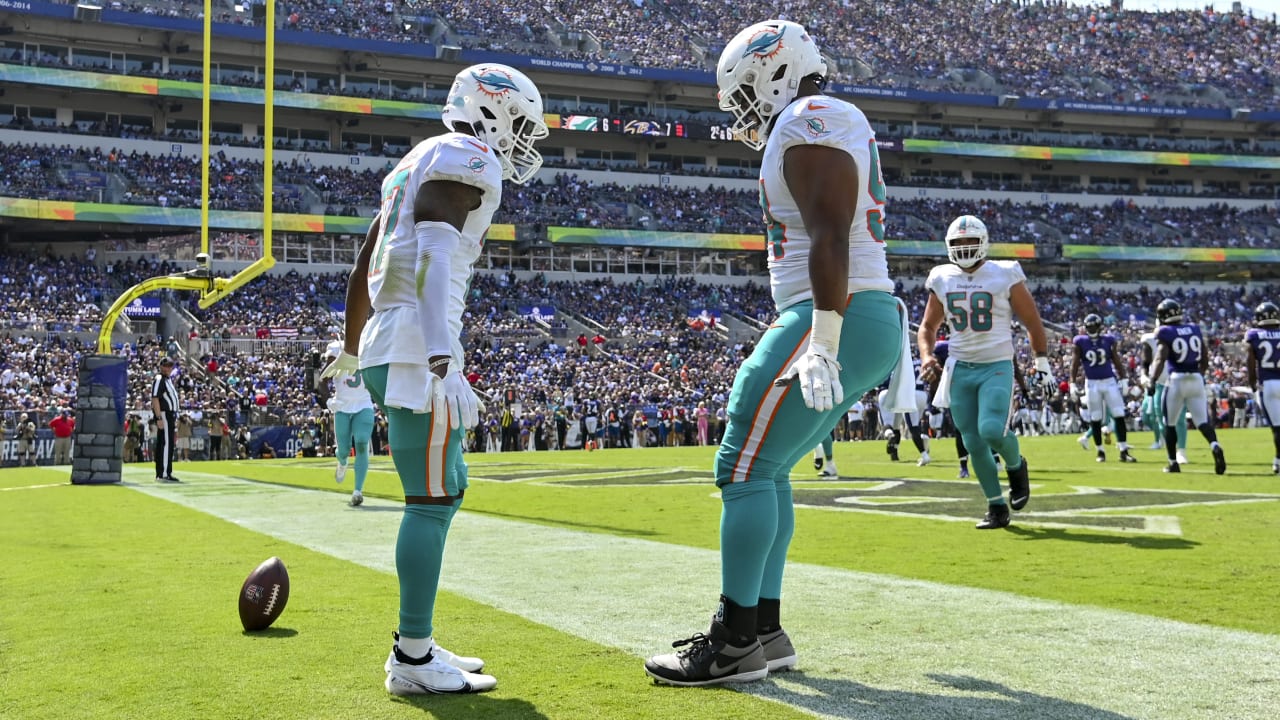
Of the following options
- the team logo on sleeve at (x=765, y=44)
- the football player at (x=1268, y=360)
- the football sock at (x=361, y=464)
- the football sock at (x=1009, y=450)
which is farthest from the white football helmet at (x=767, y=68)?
the football player at (x=1268, y=360)

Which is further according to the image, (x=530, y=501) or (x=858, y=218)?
(x=530, y=501)

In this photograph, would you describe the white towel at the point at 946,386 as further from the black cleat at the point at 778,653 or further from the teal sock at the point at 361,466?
the teal sock at the point at 361,466

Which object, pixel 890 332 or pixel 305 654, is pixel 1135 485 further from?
pixel 305 654

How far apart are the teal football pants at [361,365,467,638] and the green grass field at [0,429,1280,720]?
359 millimetres

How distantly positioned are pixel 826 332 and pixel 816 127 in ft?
2.39

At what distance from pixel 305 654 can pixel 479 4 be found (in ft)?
173

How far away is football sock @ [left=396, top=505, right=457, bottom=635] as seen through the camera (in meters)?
3.90

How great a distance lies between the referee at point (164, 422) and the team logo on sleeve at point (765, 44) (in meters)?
14.3

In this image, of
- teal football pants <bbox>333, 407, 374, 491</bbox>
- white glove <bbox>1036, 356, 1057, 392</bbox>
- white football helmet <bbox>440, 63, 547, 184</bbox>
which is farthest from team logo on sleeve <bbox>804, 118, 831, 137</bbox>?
teal football pants <bbox>333, 407, 374, 491</bbox>

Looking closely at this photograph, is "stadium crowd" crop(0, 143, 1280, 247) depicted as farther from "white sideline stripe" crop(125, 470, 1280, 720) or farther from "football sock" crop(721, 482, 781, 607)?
"football sock" crop(721, 482, 781, 607)

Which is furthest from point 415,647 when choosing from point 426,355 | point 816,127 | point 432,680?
point 816,127

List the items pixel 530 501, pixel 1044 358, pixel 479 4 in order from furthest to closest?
1. pixel 479 4
2. pixel 530 501
3. pixel 1044 358

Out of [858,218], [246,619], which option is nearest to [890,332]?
[858,218]

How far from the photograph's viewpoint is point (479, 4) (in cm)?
5350
